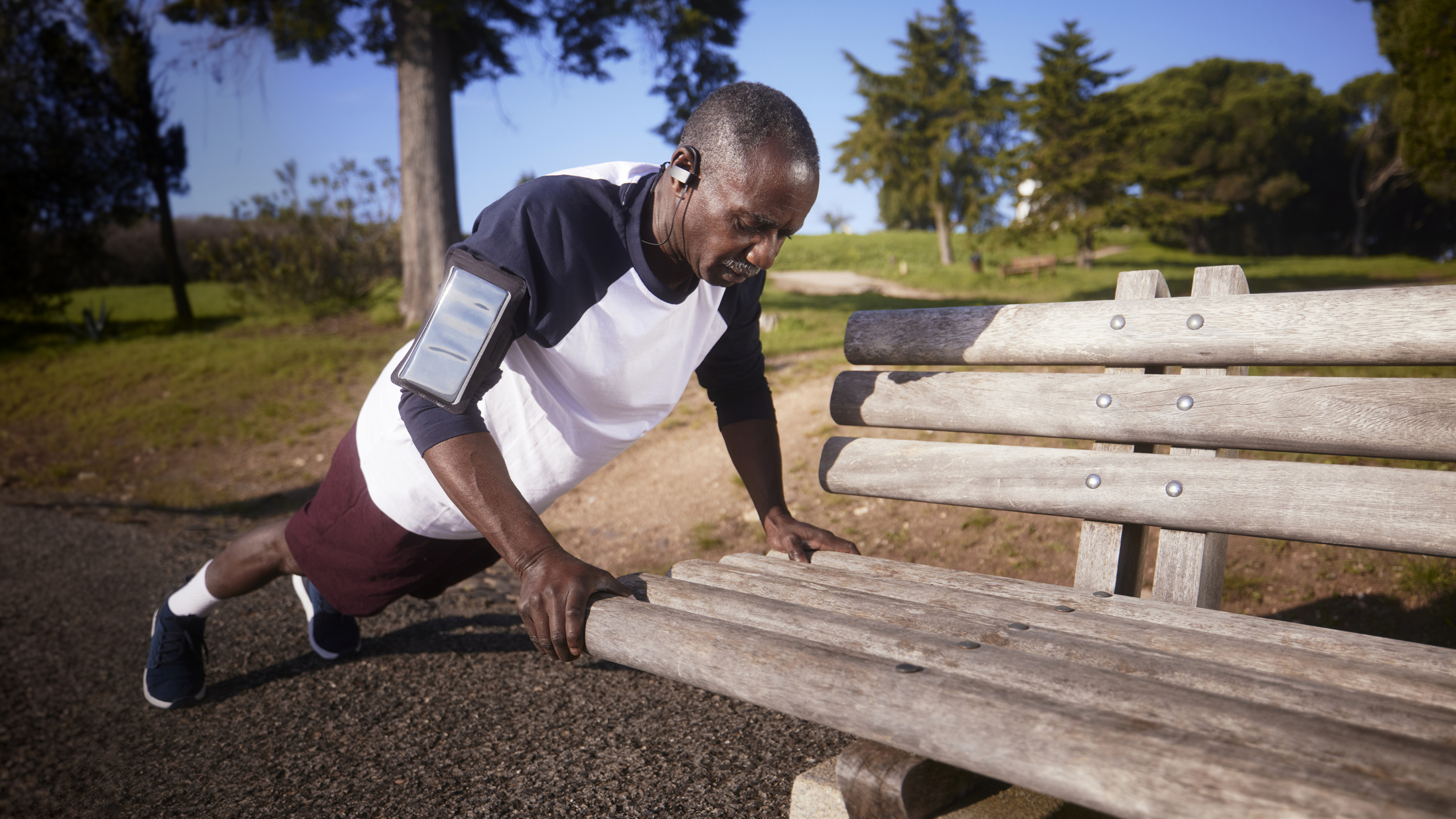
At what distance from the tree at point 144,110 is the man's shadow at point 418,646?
1526 cm

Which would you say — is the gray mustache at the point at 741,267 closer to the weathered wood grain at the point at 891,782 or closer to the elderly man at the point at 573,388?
the elderly man at the point at 573,388

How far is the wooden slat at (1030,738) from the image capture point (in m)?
0.85

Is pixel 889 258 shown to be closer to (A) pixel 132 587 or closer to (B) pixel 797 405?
(B) pixel 797 405

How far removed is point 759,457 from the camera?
8.15ft

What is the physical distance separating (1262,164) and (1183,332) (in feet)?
133

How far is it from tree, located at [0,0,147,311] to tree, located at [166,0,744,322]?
549 centimetres

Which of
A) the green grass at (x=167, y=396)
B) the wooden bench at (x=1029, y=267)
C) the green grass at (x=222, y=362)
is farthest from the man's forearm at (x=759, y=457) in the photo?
the wooden bench at (x=1029, y=267)

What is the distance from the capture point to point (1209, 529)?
1.86 m

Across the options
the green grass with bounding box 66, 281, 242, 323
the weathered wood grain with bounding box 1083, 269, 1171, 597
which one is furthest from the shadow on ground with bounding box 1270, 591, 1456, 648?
the green grass with bounding box 66, 281, 242, 323

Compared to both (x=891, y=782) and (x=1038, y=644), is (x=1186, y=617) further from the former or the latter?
(x=891, y=782)

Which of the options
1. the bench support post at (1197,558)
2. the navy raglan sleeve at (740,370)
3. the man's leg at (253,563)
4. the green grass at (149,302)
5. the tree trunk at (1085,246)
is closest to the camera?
the bench support post at (1197,558)

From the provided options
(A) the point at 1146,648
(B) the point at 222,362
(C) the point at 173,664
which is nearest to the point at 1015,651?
(A) the point at 1146,648

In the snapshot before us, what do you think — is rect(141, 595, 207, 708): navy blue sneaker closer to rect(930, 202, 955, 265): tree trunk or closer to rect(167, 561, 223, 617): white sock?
rect(167, 561, 223, 617): white sock

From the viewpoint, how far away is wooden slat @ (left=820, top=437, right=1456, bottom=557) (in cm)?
161
